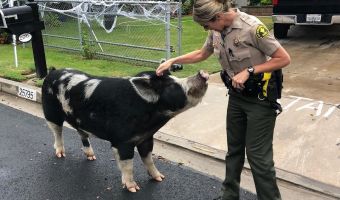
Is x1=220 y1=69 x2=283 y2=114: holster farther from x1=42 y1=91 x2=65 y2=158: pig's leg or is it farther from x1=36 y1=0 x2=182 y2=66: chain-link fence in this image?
x1=36 y1=0 x2=182 y2=66: chain-link fence

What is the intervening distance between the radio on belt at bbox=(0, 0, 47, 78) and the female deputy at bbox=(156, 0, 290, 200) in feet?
15.2

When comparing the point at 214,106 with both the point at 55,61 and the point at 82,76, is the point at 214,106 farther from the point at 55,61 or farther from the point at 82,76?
the point at 55,61

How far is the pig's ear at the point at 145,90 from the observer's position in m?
3.69

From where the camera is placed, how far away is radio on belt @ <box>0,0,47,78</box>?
7250 millimetres

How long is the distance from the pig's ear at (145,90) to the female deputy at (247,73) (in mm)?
189

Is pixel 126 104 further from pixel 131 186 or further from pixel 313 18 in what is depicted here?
pixel 313 18

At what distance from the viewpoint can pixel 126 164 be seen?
13.1 ft

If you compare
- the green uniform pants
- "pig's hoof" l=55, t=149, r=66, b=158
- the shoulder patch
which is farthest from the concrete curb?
the shoulder patch

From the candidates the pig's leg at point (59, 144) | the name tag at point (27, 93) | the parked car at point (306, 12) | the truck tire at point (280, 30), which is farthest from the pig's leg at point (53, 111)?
the truck tire at point (280, 30)

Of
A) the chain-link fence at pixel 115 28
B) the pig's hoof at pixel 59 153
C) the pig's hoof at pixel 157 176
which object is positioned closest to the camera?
the pig's hoof at pixel 157 176

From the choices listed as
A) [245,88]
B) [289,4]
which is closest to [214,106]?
[245,88]

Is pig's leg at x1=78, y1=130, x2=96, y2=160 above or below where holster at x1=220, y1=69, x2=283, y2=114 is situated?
below

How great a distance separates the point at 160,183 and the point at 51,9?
775cm

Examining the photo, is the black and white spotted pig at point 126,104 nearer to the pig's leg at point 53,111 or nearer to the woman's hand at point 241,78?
the pig's leg at point 53,111
